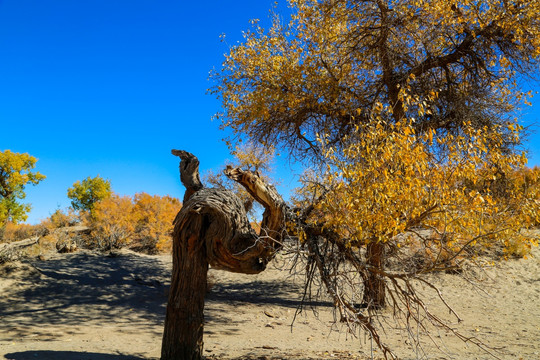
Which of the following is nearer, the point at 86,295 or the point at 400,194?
the point at 400,194

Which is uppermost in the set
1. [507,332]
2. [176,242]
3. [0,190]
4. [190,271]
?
[0,190]

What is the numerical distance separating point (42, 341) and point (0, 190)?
24.9 m

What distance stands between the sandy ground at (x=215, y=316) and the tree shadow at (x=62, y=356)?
2cm

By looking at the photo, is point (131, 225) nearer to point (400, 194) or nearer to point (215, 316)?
point (215, 316)

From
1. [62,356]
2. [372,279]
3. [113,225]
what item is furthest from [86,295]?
[372,279]

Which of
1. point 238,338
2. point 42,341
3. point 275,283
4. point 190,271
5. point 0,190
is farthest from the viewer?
point 0,190

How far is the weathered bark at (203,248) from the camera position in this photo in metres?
6.21

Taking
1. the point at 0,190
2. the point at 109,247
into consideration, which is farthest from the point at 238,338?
the point at 0,190

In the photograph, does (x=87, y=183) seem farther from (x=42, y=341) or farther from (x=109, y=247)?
(x=42, y=341)

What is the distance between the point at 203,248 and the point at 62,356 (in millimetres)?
3005

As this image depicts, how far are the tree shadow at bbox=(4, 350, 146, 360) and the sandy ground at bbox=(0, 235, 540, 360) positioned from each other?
0.05 feet

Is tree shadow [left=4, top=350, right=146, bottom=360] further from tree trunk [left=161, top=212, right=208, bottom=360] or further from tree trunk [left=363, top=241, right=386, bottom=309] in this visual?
tree trunk [left=363, top=241, right=386, bottom=309]

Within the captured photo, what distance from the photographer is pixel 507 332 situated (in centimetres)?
1069

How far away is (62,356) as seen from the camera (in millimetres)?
6730
